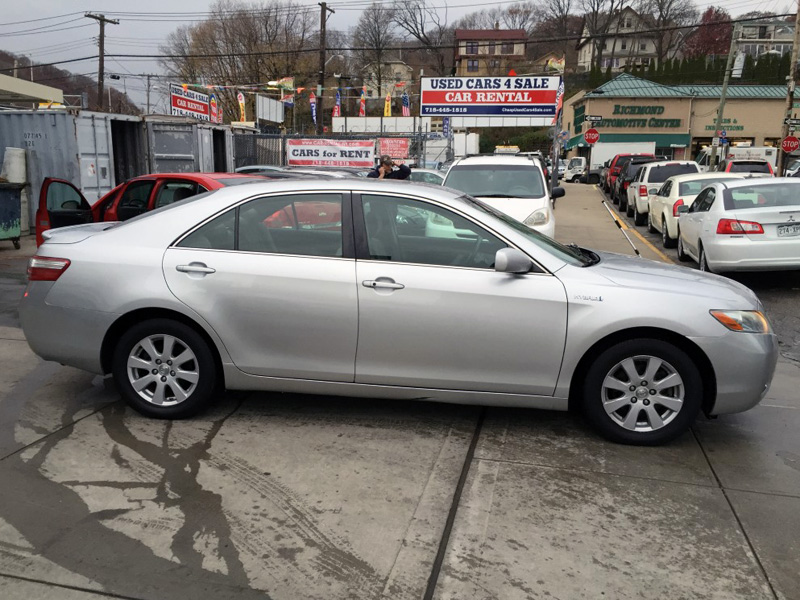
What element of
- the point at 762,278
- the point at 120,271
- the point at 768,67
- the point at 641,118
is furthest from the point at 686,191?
the point at 768,67

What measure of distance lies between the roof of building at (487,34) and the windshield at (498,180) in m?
85.6

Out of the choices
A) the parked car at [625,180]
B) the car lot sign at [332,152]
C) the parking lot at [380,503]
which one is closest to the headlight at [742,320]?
the parking lot at [380,503]

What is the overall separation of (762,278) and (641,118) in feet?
148

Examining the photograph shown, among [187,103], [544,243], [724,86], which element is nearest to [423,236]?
[544,243]

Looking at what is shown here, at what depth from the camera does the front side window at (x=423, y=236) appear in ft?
14.5

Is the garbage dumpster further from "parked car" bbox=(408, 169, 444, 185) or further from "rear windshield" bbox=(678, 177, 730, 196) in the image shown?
"rear windshield" bbox=(678, 177, 730, 196)

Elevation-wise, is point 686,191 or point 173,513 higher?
point 686,191

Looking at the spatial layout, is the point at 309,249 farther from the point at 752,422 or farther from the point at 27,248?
the point at 27,248

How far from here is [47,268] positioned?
4.72 meters

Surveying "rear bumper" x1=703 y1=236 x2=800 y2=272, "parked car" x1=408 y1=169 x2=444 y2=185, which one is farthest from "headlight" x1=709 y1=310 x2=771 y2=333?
"parked car" x1=408 y1=169 x2=444 y2=185

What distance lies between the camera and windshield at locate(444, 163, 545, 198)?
11395 mm

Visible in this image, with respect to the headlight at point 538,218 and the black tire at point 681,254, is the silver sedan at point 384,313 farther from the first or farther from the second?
the black tire at point 681,254

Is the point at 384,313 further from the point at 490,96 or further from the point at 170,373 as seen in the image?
the point at 490,96

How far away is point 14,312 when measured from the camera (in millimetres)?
7703
